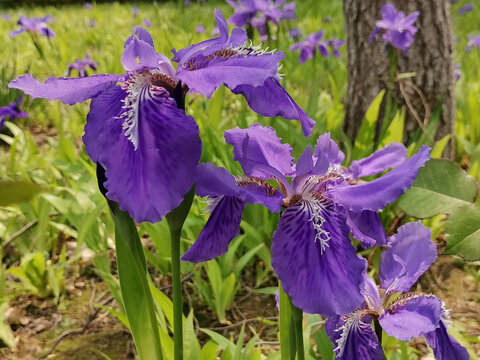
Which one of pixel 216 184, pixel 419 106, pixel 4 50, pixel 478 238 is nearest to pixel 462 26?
pixel 419 106

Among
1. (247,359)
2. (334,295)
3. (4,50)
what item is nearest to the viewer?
(334,295)

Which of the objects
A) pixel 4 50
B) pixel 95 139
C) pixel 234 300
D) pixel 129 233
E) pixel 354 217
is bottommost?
pixel 234 300

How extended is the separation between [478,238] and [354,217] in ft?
0.91

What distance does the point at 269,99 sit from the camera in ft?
2.19

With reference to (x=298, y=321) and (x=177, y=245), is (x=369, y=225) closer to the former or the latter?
(x=298, y=321)

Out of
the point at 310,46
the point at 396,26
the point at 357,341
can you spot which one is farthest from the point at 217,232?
the point at 310,46

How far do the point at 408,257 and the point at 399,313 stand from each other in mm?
123

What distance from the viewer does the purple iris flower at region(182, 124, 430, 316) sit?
616 millimetres

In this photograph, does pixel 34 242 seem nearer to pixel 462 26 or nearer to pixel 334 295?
pixel 334 295

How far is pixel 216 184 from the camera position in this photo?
64cm

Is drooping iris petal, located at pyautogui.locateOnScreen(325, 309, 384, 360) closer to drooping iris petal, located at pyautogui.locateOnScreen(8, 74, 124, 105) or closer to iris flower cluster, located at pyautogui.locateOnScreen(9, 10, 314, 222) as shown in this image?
iris flower cluster, located at pyautogui.locateOnScreen(9, 10, 314, 222)

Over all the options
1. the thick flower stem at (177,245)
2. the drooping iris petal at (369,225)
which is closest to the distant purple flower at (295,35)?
the drooping iris petal at (369,225)

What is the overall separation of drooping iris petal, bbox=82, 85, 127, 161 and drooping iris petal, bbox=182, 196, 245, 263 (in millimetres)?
222

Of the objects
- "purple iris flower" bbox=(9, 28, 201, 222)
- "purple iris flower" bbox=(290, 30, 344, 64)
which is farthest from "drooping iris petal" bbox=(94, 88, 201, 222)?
"purple iris flower" bbox=(290, 30, 344, 64)
